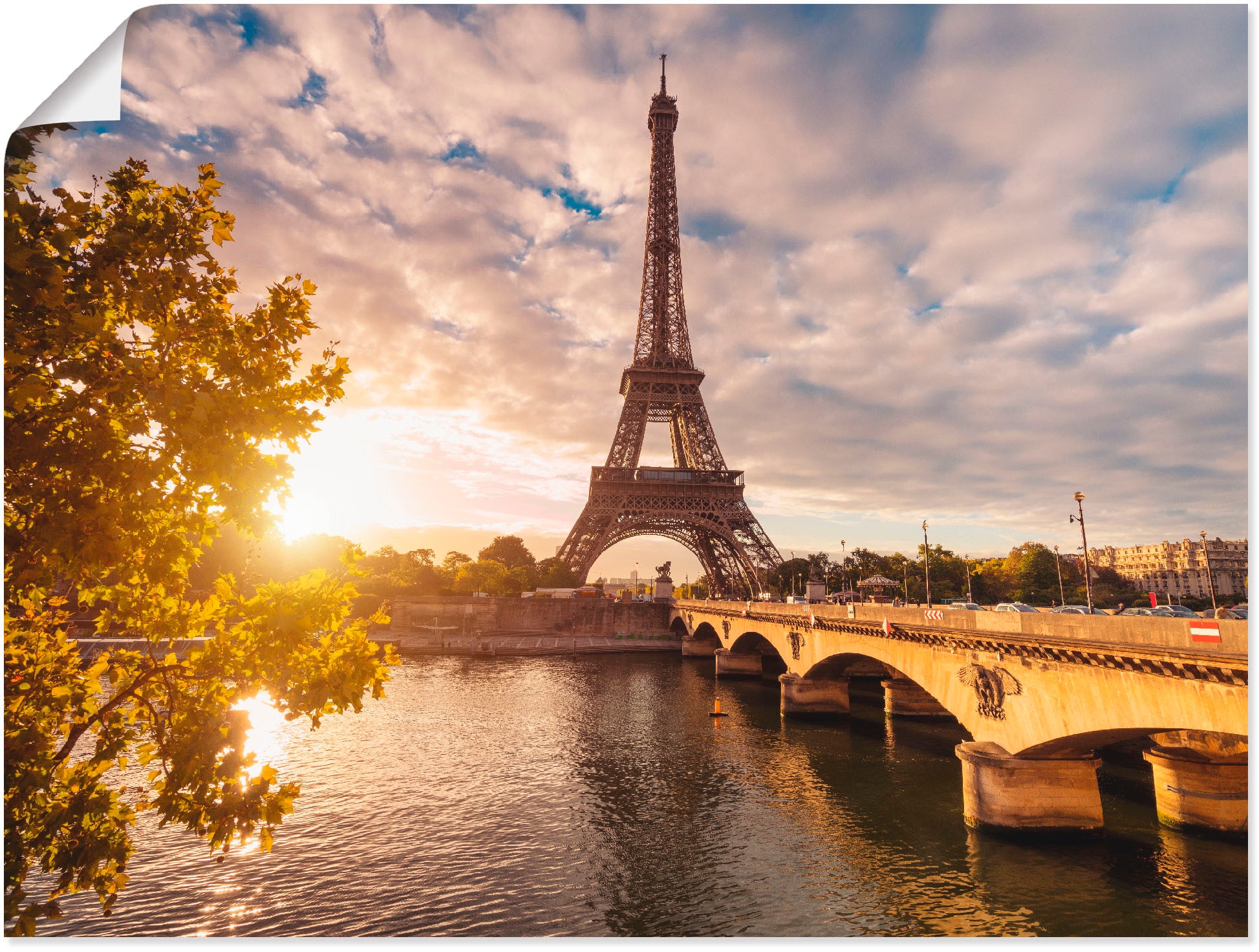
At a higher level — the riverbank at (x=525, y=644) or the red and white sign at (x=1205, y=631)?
the red and white sign at (x=1205, y=631)

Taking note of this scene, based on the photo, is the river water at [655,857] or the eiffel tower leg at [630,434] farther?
the eiffel tower leg at [630,434]

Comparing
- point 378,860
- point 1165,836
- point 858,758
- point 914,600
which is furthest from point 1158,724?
point 914,600

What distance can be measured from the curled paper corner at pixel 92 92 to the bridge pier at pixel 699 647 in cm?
7015

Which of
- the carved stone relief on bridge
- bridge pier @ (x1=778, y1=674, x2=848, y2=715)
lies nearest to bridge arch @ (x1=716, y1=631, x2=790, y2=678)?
bridge pier @ (x1=778, y1=674, x2=848, y2=715)

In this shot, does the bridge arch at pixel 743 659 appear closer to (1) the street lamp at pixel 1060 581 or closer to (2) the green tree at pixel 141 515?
(1) the street lamp at pixel 1060 581

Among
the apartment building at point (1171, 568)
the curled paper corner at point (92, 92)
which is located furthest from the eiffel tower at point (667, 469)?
the curled paper corner at point (92, 92)

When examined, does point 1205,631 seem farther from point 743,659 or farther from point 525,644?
point 525,644

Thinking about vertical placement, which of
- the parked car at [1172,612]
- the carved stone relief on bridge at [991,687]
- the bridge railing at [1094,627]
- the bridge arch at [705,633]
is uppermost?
the parked car at [1172,612]

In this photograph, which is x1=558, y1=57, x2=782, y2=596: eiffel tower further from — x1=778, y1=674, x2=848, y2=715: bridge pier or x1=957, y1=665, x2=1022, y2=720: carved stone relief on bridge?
x1=957, y1=665, x2=1022, y2=720: carved stone relief on bridge

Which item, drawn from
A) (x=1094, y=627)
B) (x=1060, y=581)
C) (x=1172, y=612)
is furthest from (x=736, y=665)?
(x=1094, y=627)

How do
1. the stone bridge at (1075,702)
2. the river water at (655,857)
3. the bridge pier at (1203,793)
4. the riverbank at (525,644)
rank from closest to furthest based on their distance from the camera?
the stone bridge at (1075,702)
the river water at (655,857)
the bridge pier at (1203,793)
the riverbank at (525,644)

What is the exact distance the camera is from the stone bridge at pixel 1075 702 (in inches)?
507

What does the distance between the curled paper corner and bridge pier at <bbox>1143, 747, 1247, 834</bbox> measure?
91.2 ft

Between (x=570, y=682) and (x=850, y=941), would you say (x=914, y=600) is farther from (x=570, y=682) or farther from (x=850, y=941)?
(x=850, y=941)
